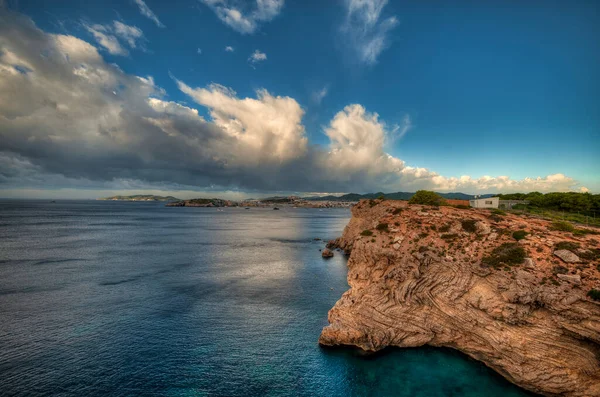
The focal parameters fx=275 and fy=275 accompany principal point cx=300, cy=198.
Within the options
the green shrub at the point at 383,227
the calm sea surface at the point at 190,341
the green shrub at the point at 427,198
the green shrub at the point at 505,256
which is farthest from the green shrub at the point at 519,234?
the green shrub at the point at 427,198

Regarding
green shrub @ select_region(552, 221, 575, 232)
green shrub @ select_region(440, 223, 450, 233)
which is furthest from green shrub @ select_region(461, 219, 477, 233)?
green shrub @ select_region(552, 221, 575, 232)

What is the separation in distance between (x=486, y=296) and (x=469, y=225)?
11693 millimetres

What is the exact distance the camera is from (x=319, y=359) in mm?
31344

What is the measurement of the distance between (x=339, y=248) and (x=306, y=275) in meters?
34.7

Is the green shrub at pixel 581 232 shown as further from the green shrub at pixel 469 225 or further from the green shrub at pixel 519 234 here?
the green shrub at pixel 469 225

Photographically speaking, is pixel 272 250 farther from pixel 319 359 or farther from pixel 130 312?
pixel 319 359

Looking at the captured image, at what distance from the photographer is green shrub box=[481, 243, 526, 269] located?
3125 centimetres

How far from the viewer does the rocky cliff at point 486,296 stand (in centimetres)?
2539

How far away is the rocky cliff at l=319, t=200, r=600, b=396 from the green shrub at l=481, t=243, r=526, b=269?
0.09 metres

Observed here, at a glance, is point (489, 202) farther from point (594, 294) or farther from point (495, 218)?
point (594, 294)

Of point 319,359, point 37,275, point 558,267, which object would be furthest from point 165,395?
point 37,275

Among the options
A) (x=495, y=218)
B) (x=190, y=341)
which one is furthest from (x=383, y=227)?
(x=190, y=341)

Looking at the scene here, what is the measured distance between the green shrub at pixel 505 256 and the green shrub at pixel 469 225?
4.70 m

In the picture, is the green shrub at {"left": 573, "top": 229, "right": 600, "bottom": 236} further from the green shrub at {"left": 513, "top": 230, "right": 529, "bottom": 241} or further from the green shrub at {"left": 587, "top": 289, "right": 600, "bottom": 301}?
the green shrub at {"left": 587, "top": 289, "right": 600, "bottom": 301}
